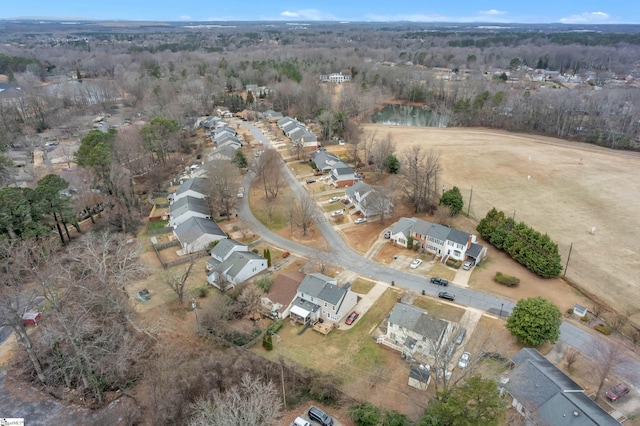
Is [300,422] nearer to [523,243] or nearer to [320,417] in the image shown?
[320,417]

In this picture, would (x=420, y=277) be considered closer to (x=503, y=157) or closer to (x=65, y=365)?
(x=65, y=365)

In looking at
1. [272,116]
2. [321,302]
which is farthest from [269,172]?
[272,116]

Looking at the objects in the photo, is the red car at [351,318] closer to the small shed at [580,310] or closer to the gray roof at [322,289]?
the gray roof at [322,289]

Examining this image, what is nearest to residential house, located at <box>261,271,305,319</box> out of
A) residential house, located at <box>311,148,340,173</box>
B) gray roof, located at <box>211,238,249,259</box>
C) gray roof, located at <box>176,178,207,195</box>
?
gray roof, located at <box>211,238,249,259</box>

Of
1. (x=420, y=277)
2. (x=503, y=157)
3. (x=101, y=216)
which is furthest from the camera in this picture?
(x=503, y=157)

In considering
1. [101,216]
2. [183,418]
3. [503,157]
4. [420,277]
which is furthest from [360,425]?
[503,157]

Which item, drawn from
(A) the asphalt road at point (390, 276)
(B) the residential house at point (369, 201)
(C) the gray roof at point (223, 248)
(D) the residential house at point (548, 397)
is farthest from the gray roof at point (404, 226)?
(D) the residential house at point (548, 397)

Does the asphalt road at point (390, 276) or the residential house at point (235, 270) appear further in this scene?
the residential house at point (235, 270)
